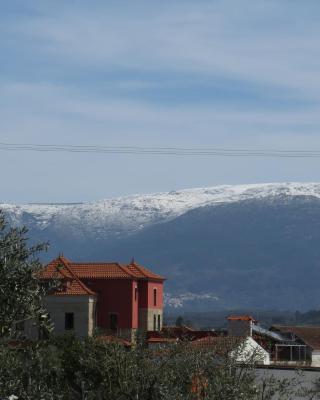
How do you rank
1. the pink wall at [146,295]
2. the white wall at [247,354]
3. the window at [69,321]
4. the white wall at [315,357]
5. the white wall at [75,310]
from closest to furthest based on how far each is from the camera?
1. the white wall at [247,354]
2. the window at [69,321]
3. the white wall at [75,310]
4. the pink wall at [146,295]
5. the white wall at [315,357]

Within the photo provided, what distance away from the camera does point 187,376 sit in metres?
47.1

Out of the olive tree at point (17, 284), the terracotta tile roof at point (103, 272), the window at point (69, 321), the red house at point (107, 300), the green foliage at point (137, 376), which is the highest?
the terracotta tile roof at point (103, 272)

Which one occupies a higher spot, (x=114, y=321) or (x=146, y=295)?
(x=146, y=295)

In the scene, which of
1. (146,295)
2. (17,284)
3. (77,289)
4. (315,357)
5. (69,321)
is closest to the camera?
(17,284)

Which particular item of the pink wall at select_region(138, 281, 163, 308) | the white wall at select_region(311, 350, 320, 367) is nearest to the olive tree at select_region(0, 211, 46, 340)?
the pink wall at select_region(138, 281, 163, 308)

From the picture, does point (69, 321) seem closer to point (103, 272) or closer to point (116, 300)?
point (116, 300)

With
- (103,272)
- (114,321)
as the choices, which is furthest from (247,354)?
(103,272)

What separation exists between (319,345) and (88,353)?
148127 millimetres

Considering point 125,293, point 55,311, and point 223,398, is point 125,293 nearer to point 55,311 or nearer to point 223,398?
point 55,311

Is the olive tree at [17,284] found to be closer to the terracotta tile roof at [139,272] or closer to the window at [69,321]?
the window at [69,321]

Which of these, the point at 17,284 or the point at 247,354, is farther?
the point at 247,354

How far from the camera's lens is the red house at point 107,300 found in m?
146

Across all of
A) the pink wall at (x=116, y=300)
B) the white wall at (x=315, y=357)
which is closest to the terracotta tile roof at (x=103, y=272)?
the pink wall at (x=116, y=300)

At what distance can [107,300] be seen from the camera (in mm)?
153375
